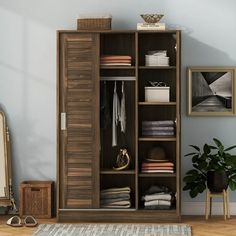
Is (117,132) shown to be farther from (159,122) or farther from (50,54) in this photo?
(50,54)

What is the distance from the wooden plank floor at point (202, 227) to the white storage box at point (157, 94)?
130 centimetres

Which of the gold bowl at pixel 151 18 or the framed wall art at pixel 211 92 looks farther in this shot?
the framed wall art at pixel 211 92

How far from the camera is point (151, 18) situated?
677cm

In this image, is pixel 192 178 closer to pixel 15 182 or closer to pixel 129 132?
pixel 129 132

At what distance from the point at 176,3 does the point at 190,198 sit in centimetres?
213

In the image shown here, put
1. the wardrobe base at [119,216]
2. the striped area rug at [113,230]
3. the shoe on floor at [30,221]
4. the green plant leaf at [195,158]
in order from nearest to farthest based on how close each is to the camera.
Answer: the striped area rug at [113,230], the shoe on floor at [30,221], the wardrobe base at [119,216], the green plant leaf at [195,158]

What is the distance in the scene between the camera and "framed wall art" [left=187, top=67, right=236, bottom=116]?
714 centimetres

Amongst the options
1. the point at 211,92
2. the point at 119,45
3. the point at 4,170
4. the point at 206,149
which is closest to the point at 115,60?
the point at 119,45

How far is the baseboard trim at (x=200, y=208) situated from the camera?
7.16 meters

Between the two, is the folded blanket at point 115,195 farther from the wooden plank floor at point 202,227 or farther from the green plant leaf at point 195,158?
the green plant leaf at point 195,158

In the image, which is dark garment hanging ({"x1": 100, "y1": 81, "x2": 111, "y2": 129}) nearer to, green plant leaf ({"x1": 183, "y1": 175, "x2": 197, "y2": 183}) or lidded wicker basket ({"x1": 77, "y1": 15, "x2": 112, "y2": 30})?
lidded wicker basket ({"x1": 77, "y1": 15, "x2": 112, "y2": 30})

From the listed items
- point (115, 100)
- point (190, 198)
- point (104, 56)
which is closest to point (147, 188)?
point (190, 198)

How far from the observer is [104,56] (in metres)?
6.85

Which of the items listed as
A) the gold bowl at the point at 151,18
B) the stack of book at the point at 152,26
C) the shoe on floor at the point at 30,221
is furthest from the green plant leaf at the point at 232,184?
the shoe on floor at the point at 30,221
